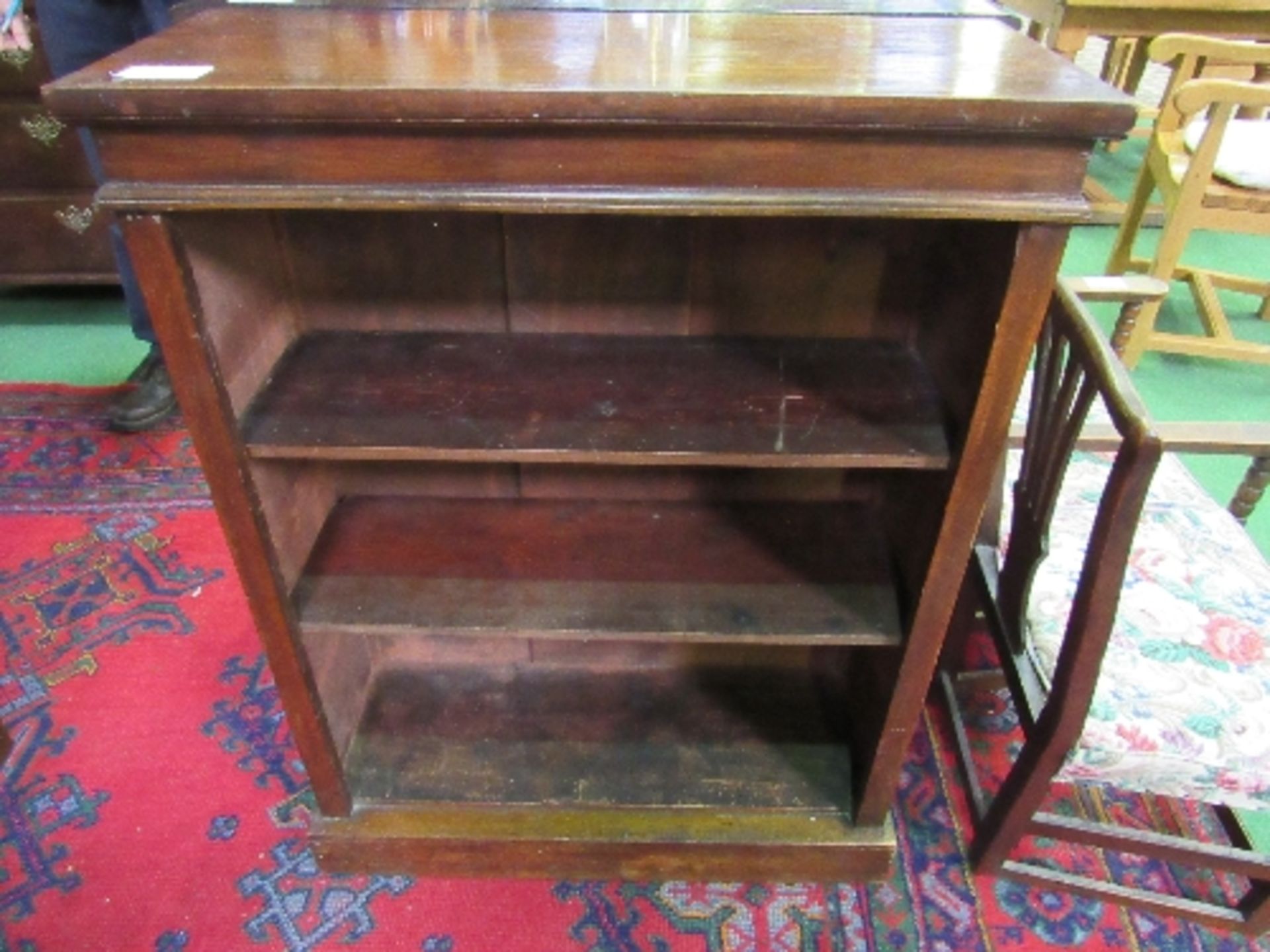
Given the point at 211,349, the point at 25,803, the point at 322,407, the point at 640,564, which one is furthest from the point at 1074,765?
the point at 25,803

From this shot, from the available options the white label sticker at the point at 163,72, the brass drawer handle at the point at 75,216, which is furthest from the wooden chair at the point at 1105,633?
the brass drawer handle at the point at 75,216

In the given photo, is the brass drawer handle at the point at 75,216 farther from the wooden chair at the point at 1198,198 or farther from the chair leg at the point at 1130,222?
the chair leg at the point at 1130,222

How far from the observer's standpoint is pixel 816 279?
Answer: 1.00 meters

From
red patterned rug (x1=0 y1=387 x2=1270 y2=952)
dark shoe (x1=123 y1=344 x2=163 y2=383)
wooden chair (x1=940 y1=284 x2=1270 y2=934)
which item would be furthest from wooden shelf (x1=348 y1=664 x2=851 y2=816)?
dark shoe (x1=123 y1=344 x2=163 y2=383)

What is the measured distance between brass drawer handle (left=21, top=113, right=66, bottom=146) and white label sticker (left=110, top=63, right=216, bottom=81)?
1.84 meters

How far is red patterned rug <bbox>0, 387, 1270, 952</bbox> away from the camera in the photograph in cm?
122

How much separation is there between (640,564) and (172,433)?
4.94 ft

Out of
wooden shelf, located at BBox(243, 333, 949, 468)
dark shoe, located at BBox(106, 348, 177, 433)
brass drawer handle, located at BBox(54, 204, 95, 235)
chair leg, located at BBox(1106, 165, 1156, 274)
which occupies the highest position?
wooden shelf, located at BBox(243, 333, 949, 468)

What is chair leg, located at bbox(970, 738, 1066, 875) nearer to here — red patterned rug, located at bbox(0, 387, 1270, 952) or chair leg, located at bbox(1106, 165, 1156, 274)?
red patterned rug, located at bbox(0, 387, 1270, 952)

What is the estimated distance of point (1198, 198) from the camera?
2182 millimetres

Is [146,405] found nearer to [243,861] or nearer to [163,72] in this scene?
[243,861]

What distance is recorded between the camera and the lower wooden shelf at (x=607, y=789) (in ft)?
4.06

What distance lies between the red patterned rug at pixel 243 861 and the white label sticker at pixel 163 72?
1.06 m

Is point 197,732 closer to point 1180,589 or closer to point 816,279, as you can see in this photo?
point 816,279
